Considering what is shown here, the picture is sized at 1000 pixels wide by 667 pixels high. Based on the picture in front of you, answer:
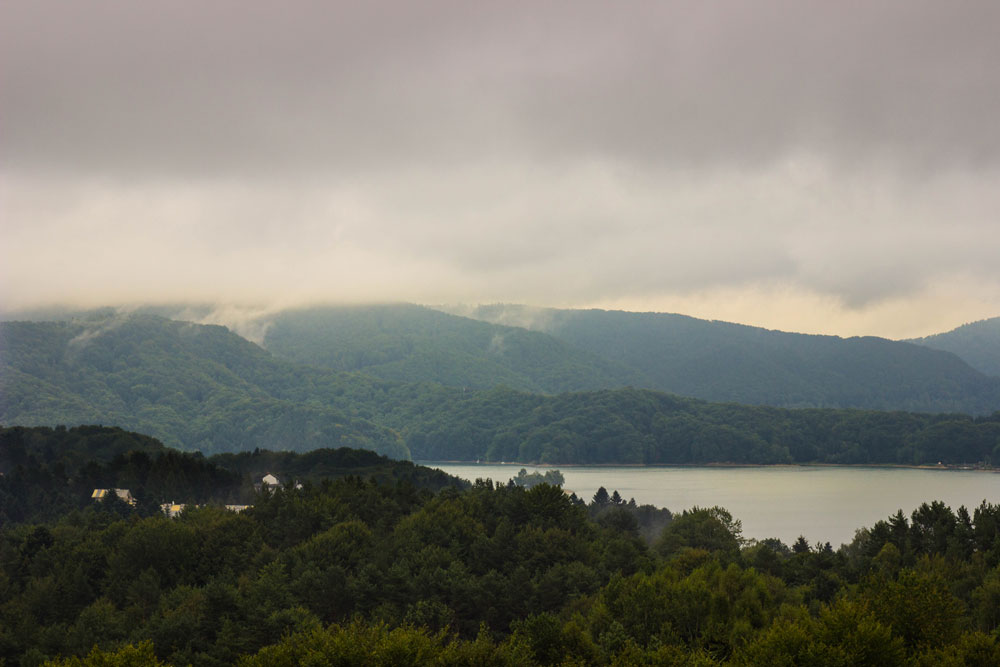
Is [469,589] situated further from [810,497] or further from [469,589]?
[810,497]

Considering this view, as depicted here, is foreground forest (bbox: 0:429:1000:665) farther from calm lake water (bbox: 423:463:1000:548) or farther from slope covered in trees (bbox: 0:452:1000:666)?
calm lake water (bbox: 423:463:1000:548)

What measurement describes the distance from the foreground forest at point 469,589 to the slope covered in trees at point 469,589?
11 cm

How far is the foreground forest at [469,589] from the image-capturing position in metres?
34.7

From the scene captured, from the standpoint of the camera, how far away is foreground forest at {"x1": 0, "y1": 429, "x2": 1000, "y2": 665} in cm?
3466

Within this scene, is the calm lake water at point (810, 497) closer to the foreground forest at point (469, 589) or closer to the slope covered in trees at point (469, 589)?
the foreground forest at point (469, 589)

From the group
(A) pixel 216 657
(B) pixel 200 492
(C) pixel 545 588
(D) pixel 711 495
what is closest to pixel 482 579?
(C) pixel 545 588

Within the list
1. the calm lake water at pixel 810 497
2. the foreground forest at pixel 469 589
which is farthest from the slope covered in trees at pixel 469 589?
the calm lake water at pixel 810 497

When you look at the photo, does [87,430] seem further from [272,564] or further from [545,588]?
[545,588]

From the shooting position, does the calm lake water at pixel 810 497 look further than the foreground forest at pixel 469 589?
Yes

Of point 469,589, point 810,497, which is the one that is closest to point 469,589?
point 469,589

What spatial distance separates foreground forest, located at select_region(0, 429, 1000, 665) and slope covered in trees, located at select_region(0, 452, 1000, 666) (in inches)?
4.4

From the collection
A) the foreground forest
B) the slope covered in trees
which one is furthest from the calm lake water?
the slope covered in trees

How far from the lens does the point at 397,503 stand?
7319 cm

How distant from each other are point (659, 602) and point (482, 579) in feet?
45.7
